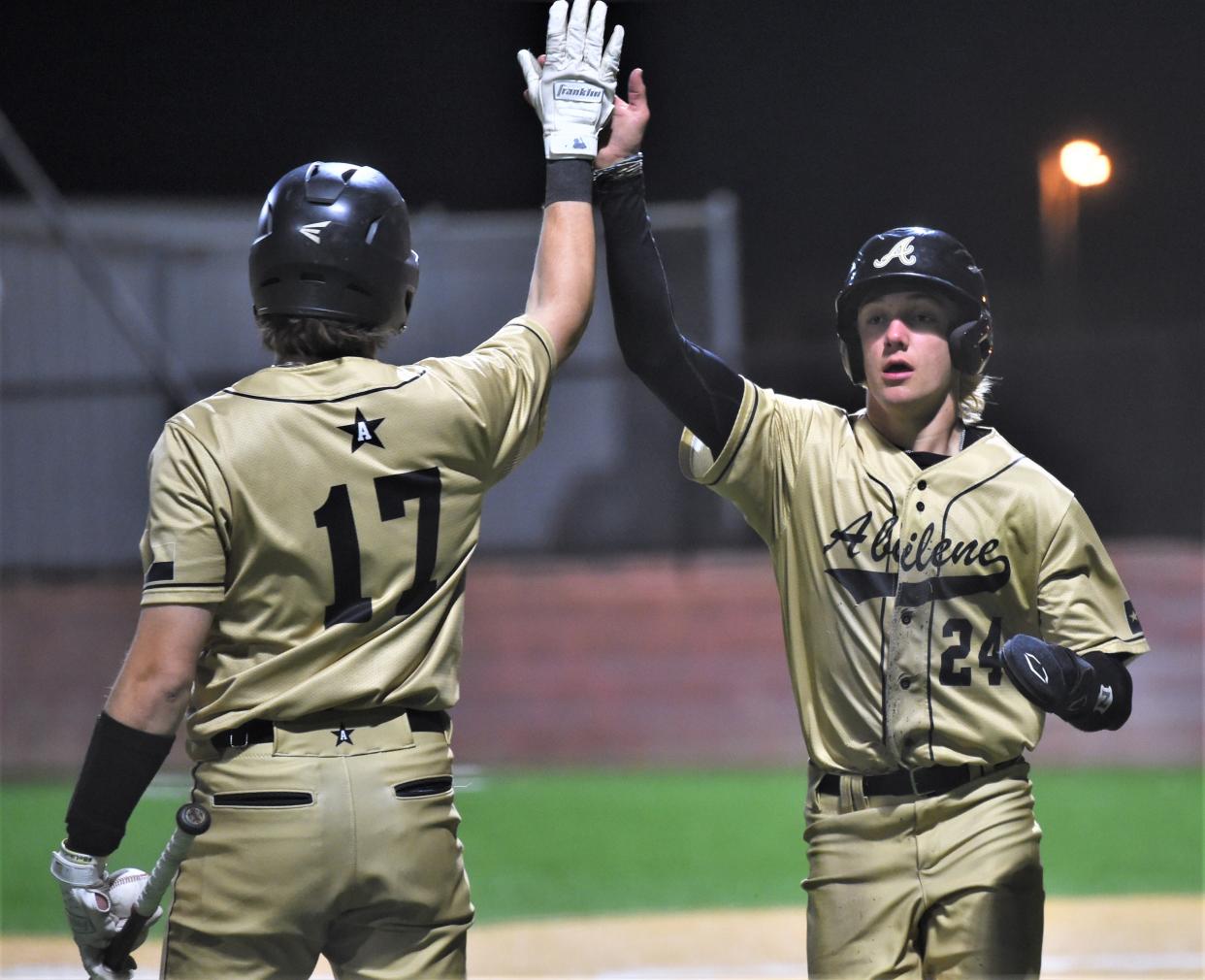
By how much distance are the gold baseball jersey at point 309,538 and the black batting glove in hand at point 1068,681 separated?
98 cm

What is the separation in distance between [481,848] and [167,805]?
8.76ft

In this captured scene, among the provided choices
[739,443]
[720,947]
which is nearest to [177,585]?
[739,443]

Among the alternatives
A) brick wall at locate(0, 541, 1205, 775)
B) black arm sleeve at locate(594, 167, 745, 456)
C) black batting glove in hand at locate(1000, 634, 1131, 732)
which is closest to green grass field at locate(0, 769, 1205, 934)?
brick wall at locate(0, 541, 1205, 775)

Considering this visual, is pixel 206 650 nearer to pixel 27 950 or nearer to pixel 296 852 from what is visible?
pixel 296 852

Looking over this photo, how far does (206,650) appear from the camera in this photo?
2338 millimetres

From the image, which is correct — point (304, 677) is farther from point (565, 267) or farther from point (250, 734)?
point (565, 267)

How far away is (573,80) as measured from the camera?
2.80 m

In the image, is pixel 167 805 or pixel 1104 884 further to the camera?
pixel 167 805

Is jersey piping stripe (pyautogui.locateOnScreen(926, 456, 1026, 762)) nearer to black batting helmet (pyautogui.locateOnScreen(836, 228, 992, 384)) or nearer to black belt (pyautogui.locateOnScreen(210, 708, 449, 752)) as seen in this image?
black batting helmet (pyautogui.locateOnScreen(836, 228, 992, 384))

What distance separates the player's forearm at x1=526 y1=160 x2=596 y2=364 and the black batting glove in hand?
0.96 metres

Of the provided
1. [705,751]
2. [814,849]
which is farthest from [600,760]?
[814,849]

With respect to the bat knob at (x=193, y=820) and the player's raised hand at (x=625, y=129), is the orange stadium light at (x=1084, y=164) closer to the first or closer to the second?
the player's raised hand at (x=625, y=129)

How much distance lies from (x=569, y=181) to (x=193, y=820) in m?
1.30

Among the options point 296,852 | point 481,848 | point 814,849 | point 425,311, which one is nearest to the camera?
point 296,852
